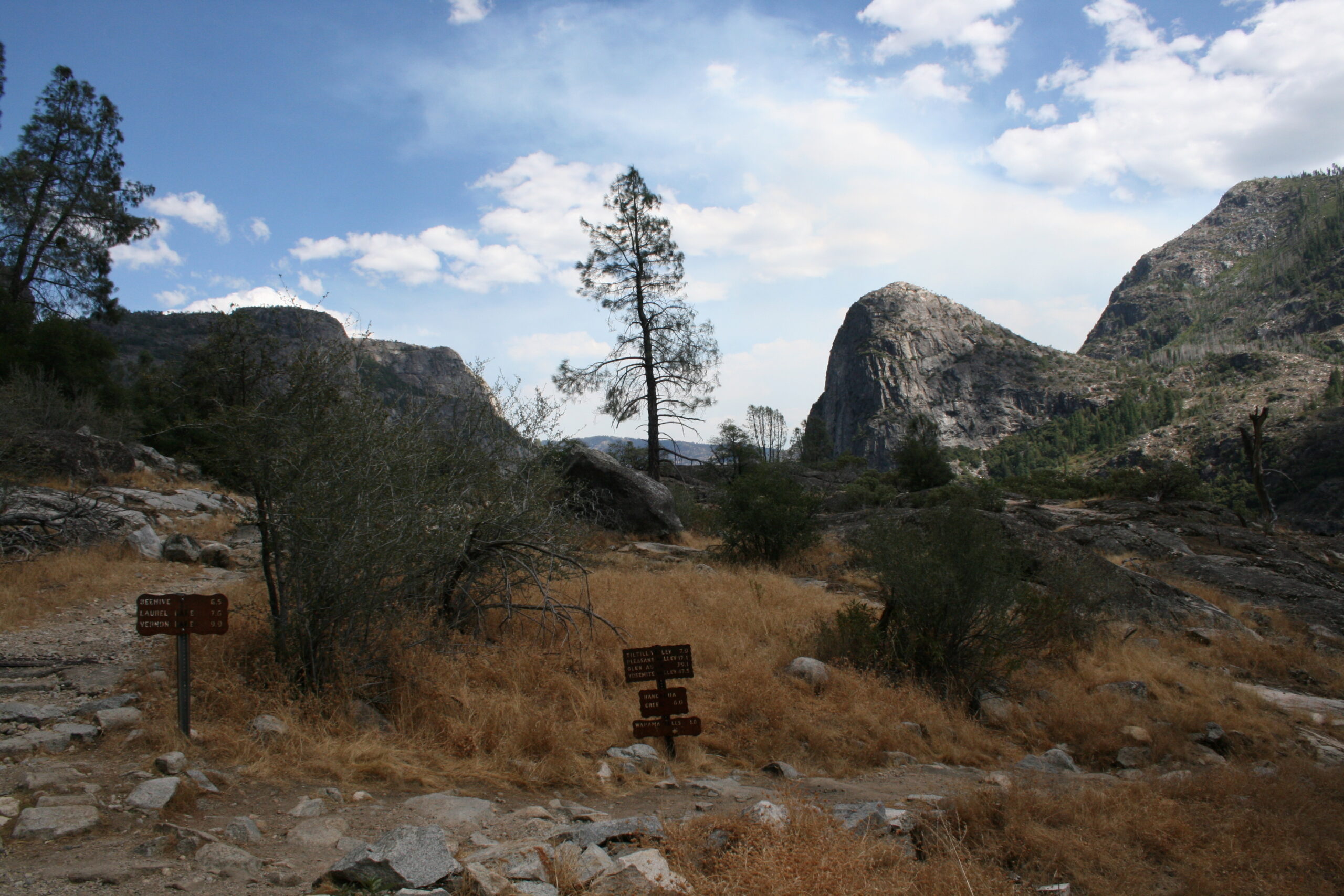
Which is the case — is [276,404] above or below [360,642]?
above

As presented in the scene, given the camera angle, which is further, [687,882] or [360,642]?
[360,642]

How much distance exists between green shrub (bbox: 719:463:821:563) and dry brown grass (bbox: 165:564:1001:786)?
527cm

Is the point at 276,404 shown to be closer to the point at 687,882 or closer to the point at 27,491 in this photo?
the point at 687,882

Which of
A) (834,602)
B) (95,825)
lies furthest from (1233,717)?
(95,825)

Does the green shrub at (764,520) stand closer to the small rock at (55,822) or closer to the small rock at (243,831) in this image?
the small rock at (243,831)

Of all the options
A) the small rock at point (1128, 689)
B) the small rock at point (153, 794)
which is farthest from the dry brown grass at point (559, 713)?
the small rock at point (1128, 689)

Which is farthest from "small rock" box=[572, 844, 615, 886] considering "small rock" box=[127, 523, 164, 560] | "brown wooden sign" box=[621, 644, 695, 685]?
"small rock" box=[127, 523, 164, 560]

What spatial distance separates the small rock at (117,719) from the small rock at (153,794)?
1.10m

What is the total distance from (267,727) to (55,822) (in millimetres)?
1424

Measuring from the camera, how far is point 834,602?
10.8 metres

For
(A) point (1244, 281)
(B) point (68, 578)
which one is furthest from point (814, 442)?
(A) point (1244, 281)

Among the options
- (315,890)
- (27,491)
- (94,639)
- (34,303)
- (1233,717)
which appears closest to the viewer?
(315,890)

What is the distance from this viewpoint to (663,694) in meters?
5.62

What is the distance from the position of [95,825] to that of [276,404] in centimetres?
331
